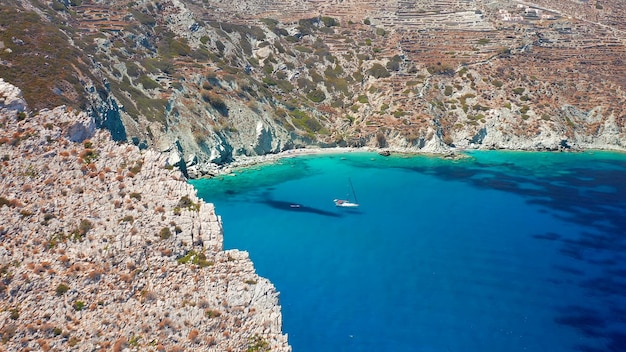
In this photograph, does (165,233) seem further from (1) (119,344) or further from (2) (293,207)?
(2) (293,207)

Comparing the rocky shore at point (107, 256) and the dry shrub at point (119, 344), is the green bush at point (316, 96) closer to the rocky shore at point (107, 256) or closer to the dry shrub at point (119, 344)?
the rocky shore at point (107, 256)

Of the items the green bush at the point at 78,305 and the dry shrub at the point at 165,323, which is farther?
the dry shrub at the point at 165,323

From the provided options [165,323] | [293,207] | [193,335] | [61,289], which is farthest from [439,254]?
[61,289]

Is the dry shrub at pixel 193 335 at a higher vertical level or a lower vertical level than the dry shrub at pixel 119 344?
lower

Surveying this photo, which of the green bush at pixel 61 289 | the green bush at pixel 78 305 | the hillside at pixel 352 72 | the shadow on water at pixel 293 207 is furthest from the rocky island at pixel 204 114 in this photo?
the shadow on water at pixel 293 207

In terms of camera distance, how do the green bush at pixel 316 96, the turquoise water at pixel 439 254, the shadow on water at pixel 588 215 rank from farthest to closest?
the green bush at pixel 316 96 < the shadow on water at pixel 588 215 < the turquoise water at pixel 439 254

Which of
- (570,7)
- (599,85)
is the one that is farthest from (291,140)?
(570,7)

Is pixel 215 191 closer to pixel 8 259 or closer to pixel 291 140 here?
pixel 291 140
